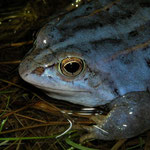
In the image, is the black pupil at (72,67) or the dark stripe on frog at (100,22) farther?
the dark stripe on frog at (100,22)

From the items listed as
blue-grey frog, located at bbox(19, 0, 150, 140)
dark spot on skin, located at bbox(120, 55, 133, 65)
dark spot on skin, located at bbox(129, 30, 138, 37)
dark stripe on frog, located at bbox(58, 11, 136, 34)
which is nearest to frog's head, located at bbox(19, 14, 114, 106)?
blue-grey frog, located at bbox(19, 0, 150, 140)

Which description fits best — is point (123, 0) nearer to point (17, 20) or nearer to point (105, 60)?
point (105, 60)

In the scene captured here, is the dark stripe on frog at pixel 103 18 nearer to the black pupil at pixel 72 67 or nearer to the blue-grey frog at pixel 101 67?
the blue-grey frog at pixel 101 67

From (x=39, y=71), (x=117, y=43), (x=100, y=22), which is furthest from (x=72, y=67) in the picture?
(x=100, y=22)

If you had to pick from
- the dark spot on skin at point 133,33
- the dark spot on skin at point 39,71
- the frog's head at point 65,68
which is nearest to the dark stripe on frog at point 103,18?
the frog's head at point 65,68

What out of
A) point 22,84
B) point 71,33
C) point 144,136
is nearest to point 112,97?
point 144,136

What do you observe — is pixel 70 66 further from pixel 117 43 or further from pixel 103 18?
pixel 103 18

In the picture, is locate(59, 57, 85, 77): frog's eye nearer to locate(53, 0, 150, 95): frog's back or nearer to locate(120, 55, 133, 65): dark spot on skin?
locate(53, 0, 150, 95): frog's back

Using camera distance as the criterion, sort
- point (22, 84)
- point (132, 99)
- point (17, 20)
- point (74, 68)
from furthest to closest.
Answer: point (17, 20), point (22, 84), point (132, 99), point (74, 68)
